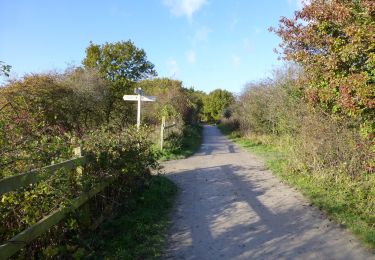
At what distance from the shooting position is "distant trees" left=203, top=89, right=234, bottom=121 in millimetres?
78688

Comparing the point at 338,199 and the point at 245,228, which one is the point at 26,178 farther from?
the point at 338,199

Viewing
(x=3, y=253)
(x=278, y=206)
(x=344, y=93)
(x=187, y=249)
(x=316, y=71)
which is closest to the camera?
(x=3, y=253)

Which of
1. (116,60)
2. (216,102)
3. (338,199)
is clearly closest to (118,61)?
(116,60)

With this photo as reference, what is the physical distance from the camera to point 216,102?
8044 cm

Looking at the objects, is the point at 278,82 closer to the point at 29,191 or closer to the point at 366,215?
the point at 366,215

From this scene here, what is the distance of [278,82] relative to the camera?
2200 cm

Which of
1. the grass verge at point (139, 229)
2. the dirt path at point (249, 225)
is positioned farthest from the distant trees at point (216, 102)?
A: the grass verge at point (139, 229)

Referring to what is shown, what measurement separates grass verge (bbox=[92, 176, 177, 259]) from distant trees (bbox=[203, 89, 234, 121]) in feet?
224

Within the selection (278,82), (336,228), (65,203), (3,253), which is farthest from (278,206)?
(278,82)

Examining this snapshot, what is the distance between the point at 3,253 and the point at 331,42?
21.9 ft

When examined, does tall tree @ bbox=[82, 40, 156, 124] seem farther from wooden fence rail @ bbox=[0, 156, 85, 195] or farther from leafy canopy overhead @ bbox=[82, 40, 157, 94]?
wooden fence rail @ bbox=[0, 156, 85, 195]

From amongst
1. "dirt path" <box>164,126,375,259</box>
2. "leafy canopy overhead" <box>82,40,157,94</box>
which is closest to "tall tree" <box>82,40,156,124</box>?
"leafy canopy overhead" <box>82,40,157,94</box>

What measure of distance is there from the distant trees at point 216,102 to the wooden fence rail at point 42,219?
71588 millimetres

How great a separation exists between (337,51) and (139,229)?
496 centimetres
